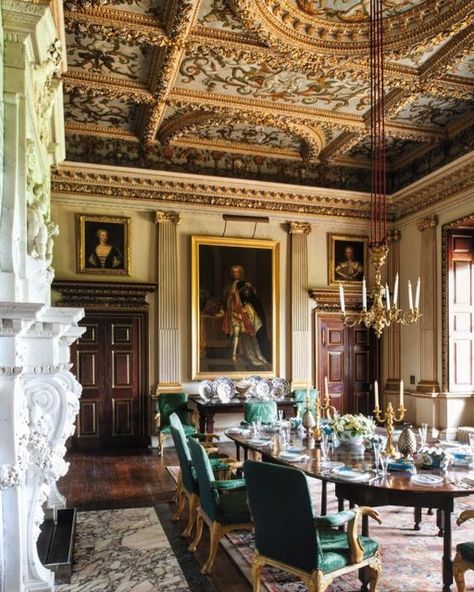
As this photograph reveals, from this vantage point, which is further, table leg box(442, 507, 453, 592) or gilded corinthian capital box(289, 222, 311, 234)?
gilded corinthian capital box(289, 222, 311, 234)

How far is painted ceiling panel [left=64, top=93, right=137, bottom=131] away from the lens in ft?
24.5

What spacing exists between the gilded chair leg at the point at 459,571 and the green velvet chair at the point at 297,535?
18.9 inches

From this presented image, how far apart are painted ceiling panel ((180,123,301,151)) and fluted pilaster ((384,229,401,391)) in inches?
107

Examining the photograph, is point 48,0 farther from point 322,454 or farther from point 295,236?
point 295,236

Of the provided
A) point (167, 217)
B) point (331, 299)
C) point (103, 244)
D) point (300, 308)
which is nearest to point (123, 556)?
point (103, 244)

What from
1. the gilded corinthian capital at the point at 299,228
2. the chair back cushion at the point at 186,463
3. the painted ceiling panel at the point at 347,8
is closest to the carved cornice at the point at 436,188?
the gilded corinthian capital at the point at 299,228

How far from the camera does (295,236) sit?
9766mm

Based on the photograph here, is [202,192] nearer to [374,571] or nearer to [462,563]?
[374,571]

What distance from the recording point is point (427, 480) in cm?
360

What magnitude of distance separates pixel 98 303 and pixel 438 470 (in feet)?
20.5

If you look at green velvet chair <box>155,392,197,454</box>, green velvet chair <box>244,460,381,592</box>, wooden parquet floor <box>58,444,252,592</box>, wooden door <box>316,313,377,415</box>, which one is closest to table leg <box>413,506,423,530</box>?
green velvet chair <box>244,460,381,592</box>

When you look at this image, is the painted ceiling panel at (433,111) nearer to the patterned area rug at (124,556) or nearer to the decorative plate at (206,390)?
the decorative plate at (206,390)

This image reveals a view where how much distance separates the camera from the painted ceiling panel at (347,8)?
5.30 metres

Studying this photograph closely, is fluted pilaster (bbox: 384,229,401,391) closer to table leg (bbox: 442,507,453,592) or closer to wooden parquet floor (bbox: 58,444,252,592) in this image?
wooden parquet floor (bbox: 58,444,252,592)
